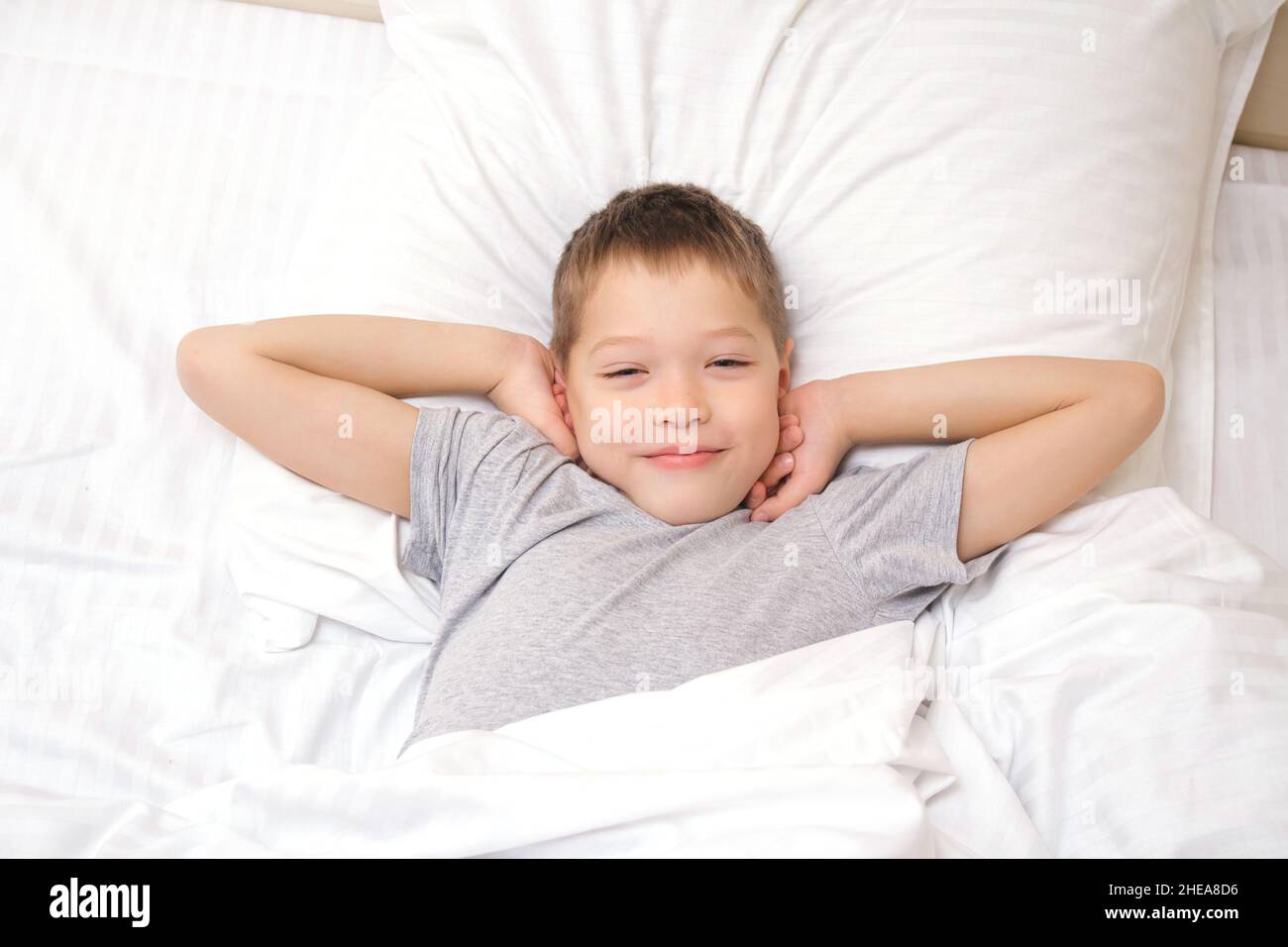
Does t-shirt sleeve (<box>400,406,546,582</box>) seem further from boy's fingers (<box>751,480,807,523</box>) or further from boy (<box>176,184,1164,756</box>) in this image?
boy's fingers (<box>751,480,807,523</box>)

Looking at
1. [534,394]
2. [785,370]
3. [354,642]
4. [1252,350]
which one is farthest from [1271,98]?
[354,642]

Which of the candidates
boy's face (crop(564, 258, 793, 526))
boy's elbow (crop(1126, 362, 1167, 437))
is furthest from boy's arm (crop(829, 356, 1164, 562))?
boy's face (crop(564, 258, 793, 526))

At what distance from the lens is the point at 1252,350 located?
1425 millimetres

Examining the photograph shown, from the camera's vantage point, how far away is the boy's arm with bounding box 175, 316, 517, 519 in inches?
44.3

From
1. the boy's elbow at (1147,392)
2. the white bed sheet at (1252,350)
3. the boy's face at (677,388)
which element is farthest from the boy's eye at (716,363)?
the white bed sheet at (1252,350)

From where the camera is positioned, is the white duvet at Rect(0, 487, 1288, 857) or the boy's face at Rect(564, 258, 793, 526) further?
the boy's face at Rect(564, 258, 793, 526)

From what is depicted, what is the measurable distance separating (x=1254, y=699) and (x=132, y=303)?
123cm

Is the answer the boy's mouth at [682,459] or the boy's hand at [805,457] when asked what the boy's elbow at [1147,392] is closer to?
the boy's hand at [805,457]

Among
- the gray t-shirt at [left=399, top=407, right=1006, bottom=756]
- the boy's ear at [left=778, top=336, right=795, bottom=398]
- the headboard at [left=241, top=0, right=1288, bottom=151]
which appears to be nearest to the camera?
the gray t-shirt at [left=399, top=407, right=1006, bottom=756]

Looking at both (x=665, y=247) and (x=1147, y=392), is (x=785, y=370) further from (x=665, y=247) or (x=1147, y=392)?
(x=1147, y=392)

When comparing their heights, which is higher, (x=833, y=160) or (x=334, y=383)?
(x=833, y=160)

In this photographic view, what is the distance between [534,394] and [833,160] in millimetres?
469

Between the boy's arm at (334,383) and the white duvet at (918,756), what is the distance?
0.32 metres

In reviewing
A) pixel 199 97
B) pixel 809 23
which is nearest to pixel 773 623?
pixel 809 23
